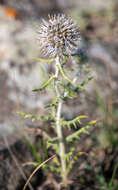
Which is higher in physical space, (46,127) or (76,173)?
(46,127)

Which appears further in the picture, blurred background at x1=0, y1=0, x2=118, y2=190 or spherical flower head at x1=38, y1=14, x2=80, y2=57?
blurred background at x1=0, y1=0, x2=118, y2=190

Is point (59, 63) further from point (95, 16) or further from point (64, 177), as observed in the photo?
point (95, 16)

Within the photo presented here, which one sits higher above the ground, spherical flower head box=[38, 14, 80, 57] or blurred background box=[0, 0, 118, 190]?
spherical flower head box=[38, 14, 80, 57]

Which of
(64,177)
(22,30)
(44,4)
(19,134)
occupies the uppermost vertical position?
(44,4)

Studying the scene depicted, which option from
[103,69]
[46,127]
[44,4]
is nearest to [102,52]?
[103,69]

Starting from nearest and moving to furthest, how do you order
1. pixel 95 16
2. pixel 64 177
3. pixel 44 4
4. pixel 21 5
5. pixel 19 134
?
pixel 64 177 < pixel 19 134 < pixel 21 5 < pixel 95 16 < pixel 44 4
